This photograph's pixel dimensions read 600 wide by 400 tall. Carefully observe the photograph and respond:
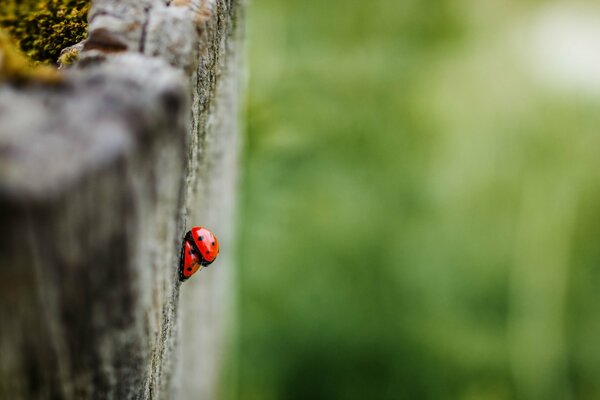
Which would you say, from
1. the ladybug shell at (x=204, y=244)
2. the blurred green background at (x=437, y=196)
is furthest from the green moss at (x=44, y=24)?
the blurred green background at (x=437, y=196)

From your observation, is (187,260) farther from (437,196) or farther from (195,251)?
(437,196)

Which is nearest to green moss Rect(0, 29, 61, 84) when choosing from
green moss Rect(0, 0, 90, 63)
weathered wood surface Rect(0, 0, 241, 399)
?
weathered wood surface Rect(0, 0, 241, 399)

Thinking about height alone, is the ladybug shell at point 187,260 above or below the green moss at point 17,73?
below

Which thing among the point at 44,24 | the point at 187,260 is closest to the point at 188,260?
the point at 187,260

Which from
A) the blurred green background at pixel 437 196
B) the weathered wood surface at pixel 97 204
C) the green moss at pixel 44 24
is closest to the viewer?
the weathered wood surface at pixel 97 204

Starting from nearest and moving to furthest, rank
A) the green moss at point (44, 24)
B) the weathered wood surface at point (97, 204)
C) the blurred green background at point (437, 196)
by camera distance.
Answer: the weathered wood surface at point (97, 204) → the green moss at point (44, 24) → the blurred green background at point (437, 196)

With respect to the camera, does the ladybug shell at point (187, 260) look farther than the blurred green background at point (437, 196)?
No

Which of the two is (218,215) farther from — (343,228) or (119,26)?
(343,228)

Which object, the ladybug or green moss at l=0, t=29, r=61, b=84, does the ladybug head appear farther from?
green moss at l=0, t=29, r=61, b=84

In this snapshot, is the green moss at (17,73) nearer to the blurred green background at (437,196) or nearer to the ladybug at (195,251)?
the ladybug at (195,251)
